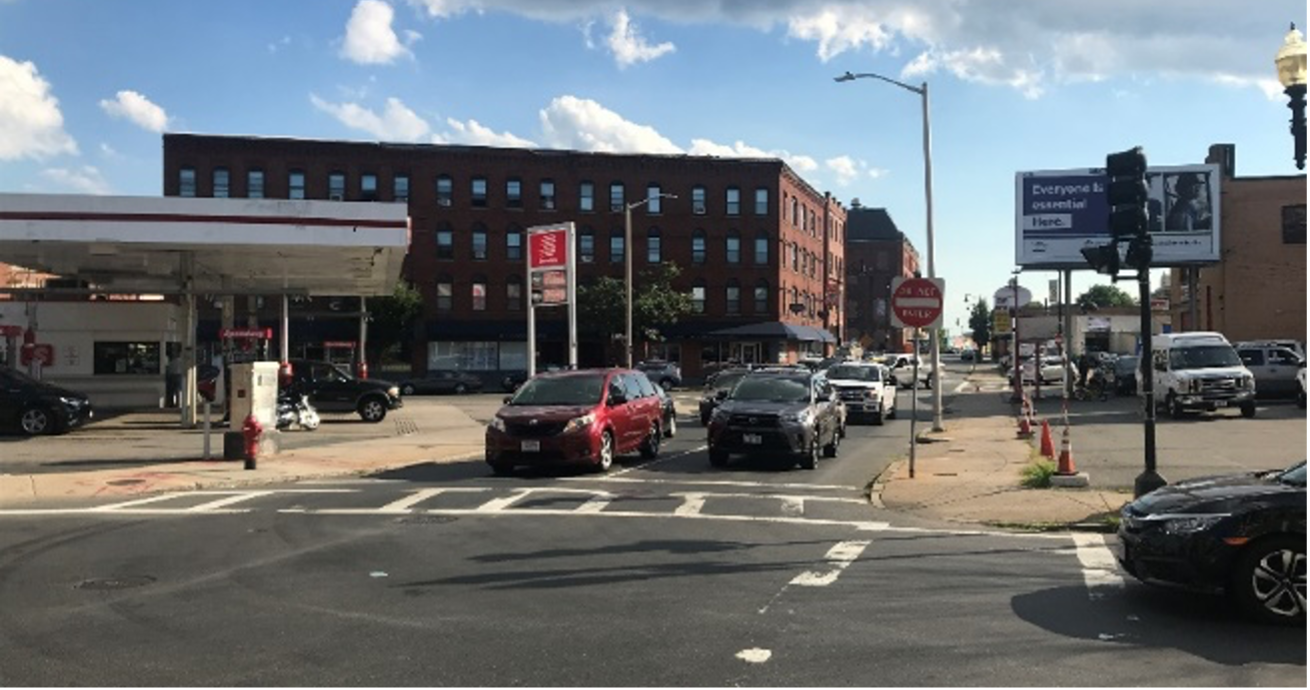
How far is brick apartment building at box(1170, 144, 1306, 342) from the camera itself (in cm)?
4959

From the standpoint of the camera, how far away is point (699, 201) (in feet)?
226

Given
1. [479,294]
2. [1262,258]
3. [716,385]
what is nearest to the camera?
[716,385]

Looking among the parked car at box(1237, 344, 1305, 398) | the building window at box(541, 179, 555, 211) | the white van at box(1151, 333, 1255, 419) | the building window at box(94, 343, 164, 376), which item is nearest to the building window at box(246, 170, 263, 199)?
the building window at box(541, 179, 555, 211)

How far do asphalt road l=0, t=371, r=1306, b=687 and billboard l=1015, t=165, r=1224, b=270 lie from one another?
2933 centimetres

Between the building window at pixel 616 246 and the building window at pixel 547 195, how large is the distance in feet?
13.8

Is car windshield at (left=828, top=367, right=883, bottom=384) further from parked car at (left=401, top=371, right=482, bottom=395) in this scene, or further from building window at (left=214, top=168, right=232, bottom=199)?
building window at (left=214, top=168, right=232, bottom=199)

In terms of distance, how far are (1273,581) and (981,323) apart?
12424cm

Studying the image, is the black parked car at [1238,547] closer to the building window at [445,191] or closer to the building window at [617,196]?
the building window at [445,191]

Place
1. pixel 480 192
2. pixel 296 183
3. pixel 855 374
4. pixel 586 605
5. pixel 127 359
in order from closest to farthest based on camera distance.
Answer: pixel 586 605 < pixel 855 374 < pixel 127 359 < pixel 296 183 < pixel 480 192

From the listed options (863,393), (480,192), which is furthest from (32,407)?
(480,192)

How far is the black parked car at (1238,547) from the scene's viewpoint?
23.1 ft

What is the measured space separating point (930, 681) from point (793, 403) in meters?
12.6

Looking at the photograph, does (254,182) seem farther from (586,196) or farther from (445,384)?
(586,196)

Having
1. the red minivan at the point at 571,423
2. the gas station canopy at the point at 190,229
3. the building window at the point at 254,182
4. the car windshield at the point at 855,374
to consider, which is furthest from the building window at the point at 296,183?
the red minivan at the point at 571,423
